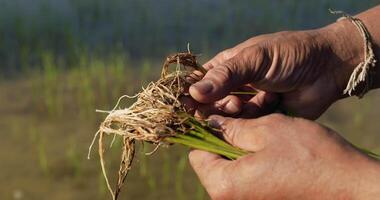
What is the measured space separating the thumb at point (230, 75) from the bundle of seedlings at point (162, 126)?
69mm

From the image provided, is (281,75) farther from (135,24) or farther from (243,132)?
(135,24)

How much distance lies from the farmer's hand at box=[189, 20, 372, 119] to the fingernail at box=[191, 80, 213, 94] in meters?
0.04

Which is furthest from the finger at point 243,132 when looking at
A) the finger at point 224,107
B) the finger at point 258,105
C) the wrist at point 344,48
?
the wrist at point 344,48

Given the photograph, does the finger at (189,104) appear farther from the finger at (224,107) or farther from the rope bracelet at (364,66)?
the rope bracelet at (364,66)

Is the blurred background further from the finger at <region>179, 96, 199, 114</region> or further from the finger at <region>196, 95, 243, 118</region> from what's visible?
the finger at <region>179, 96, 199, 114</region>

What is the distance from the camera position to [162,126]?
5.48 ft

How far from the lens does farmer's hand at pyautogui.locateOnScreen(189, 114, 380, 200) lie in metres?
1.51

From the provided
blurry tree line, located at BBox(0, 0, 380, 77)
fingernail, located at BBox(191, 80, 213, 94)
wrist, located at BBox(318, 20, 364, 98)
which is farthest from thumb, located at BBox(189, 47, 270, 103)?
blurry tree line, located at BBox(0, 0, 380, 77)

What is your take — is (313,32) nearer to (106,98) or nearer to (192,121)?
(192,121)

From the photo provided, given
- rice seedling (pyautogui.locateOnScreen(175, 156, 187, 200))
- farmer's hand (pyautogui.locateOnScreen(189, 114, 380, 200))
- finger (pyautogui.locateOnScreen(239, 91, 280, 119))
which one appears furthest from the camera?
rice seedling (pyautogui.locateOnScreen(175, 156, 187, 200))

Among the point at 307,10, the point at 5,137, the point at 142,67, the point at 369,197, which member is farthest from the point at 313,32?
the point at 307,10

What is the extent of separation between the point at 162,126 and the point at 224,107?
0.34 meters

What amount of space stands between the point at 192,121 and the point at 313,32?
0.59m

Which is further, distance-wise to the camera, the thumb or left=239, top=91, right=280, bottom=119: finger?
left=239, top=91, right=280, bottom=119: finger
